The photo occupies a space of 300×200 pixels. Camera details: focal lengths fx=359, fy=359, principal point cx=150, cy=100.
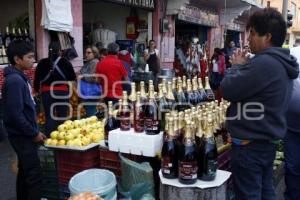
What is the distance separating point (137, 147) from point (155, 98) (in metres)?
0.55

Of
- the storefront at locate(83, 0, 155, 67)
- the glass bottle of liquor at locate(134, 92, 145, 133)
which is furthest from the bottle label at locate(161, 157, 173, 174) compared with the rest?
the storefront at locate(83, 0, 155, 67)

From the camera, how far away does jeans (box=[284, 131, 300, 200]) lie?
3.65m

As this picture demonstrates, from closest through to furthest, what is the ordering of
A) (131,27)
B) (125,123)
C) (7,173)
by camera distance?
(125,123)
(7,173)
(131,27)

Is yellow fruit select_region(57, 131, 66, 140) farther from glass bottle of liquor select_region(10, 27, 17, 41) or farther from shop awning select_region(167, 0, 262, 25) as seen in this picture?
shop awning select_region(167, 0, 262, 25)

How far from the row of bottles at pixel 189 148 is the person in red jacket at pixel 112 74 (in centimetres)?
352

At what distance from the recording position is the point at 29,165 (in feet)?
10.7

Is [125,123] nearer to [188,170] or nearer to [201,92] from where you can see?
[188,170]

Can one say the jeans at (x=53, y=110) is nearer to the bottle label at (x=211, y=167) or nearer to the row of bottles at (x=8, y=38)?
the row of bottles at (x=8, y=38)

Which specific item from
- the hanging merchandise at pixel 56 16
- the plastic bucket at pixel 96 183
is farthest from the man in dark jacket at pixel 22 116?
the hanging merchandise at pixel 56 16

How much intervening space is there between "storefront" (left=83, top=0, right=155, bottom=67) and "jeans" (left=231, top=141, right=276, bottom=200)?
8.73 m

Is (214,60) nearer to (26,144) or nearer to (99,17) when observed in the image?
(99,17)

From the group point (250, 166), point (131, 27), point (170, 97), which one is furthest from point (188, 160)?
point (131, 27)

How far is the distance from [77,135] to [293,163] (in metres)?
2.20

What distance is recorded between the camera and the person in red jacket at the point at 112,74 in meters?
6.28
